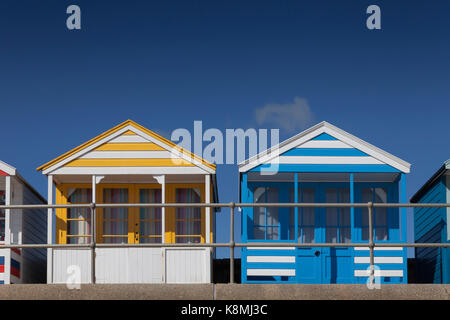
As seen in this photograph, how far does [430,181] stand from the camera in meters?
17.5

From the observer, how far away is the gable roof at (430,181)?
16.1 m

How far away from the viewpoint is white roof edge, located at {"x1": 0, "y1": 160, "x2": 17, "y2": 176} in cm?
1664

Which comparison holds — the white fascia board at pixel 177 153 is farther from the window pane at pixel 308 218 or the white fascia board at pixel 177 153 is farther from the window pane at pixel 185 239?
the window pane at pixel 308 218

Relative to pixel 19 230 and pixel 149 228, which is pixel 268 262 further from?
pixel 19 230

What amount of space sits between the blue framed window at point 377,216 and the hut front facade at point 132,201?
9.14ft

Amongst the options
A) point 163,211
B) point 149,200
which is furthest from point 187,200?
point 163,211

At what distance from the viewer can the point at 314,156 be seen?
52.7ft

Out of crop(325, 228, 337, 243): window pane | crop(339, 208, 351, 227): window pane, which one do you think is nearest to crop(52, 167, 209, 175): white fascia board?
crop(325, 228, 337, 243): window pane

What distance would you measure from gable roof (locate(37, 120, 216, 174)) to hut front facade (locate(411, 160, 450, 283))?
4.19 meters

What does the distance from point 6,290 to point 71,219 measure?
5.61 m

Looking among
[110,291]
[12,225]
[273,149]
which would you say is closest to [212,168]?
[273,149]

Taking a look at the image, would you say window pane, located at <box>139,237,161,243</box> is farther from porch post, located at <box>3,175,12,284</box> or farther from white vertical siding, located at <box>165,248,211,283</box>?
porch post, located at <box>3,175,12,284</box>
